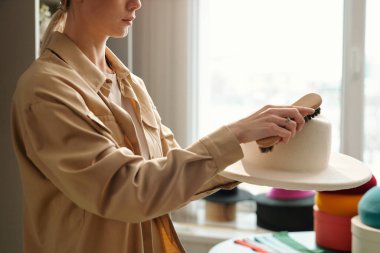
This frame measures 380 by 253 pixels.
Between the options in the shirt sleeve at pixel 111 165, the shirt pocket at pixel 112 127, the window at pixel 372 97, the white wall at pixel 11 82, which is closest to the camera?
the shirt sleeve at pixel 111 165

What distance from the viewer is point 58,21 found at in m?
1.16

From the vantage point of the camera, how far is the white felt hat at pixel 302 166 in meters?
1.03

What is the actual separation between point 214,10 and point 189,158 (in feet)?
5.73

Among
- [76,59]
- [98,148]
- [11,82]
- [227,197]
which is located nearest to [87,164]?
[98,148]

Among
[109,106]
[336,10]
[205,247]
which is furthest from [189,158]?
[336,10]

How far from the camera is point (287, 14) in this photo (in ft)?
7.91

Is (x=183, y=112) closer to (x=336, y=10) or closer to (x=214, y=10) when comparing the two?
(x=214, y=10)

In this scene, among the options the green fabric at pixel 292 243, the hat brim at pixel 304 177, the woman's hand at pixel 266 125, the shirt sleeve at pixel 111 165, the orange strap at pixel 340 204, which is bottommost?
the green fabric at pixel 292 243

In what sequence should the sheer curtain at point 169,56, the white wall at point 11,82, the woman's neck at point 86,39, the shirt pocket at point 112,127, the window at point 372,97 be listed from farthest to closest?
the sheer curtain at point 169,56 < the window at point 372,97 < the white wall at point 11,82 < the woman's neck at point 86,39 < the shirt pocket at point 112,127

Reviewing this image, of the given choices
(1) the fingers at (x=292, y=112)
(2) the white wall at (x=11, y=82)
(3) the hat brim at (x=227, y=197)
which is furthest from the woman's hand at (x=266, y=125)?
(3) the hat brim at (x=227, y=197)

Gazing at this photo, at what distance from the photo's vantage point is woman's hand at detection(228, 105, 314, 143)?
90cm

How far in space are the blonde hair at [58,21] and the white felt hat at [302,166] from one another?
0.49m

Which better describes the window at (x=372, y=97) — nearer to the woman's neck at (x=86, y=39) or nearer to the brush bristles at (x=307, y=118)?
the brush bristles at (x=307, y=118)

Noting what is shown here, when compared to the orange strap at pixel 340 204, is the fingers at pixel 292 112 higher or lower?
higher
